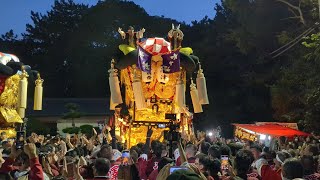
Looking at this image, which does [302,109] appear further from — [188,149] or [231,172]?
[231,172]

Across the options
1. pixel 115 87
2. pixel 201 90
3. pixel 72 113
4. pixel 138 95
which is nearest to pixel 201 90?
pixel 201 90

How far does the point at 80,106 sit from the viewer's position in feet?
114

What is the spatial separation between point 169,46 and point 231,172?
12.0m

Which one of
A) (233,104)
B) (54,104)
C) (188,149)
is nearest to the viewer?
(188,149)

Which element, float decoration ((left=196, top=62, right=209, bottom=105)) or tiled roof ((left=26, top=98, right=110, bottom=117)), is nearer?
float decoration ((left=196, top=62, right=209, bottom=105))

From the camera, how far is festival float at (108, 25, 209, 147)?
15.9 metres

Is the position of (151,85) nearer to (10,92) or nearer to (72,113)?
(10,92)

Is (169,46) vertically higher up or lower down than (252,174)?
higher up

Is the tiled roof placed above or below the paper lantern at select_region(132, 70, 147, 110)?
above

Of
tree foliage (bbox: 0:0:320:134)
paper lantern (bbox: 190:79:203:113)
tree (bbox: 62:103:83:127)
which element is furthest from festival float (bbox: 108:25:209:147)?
tree (bbox: 62:103:83:127)

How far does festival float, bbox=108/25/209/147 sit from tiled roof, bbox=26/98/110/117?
→ 17.4 metres

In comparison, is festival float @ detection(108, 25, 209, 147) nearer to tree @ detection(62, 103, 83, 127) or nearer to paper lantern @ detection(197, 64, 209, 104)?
paper lantern @ detection(197, 64, 209, 104)

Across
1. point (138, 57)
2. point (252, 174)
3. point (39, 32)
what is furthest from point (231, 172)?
point (39, 32)

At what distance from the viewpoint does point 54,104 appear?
113 ft
